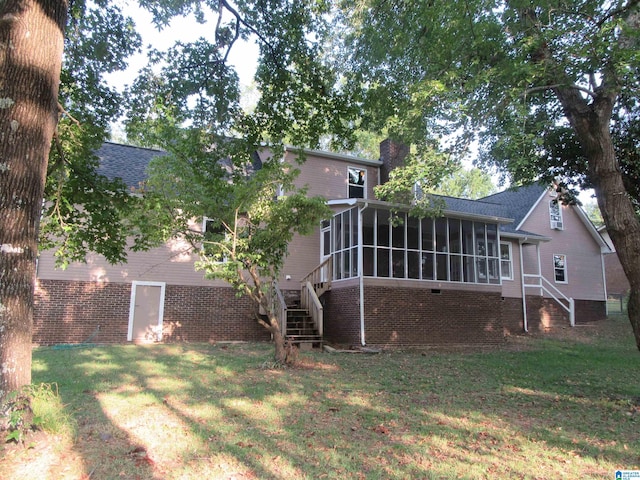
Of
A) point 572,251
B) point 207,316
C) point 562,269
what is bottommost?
point 207,316

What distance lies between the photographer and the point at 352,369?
894 cm

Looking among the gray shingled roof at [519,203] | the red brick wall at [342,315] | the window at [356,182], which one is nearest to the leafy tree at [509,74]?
the red brick wall at [342,315]

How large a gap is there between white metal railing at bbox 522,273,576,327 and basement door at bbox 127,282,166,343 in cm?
1433

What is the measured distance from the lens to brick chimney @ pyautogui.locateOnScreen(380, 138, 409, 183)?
16066 mm

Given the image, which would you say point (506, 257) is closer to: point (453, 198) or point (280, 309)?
point (453, 198)

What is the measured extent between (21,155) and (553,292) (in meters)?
20.4

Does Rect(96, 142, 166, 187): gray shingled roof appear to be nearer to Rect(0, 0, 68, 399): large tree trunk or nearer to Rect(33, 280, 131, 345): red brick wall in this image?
Rect(33, 280, 131, 345): red brick wall

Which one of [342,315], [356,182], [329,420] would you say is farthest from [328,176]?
[329,420]

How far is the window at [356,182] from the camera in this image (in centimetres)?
1631

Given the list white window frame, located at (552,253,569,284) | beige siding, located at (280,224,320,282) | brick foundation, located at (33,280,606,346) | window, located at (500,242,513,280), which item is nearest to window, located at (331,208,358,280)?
brick foundation, located at (33,280,606,346)

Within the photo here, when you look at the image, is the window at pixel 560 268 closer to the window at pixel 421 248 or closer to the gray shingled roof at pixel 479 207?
the gray shingled roof at pixel 479 207

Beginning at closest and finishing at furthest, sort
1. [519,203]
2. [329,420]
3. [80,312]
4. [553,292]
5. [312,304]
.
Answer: [329,420]
[80,312]
[312,304]
[553,292]
[519,203]

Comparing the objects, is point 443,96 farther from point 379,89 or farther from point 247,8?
point 247,8

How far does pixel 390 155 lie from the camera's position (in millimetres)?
16281
